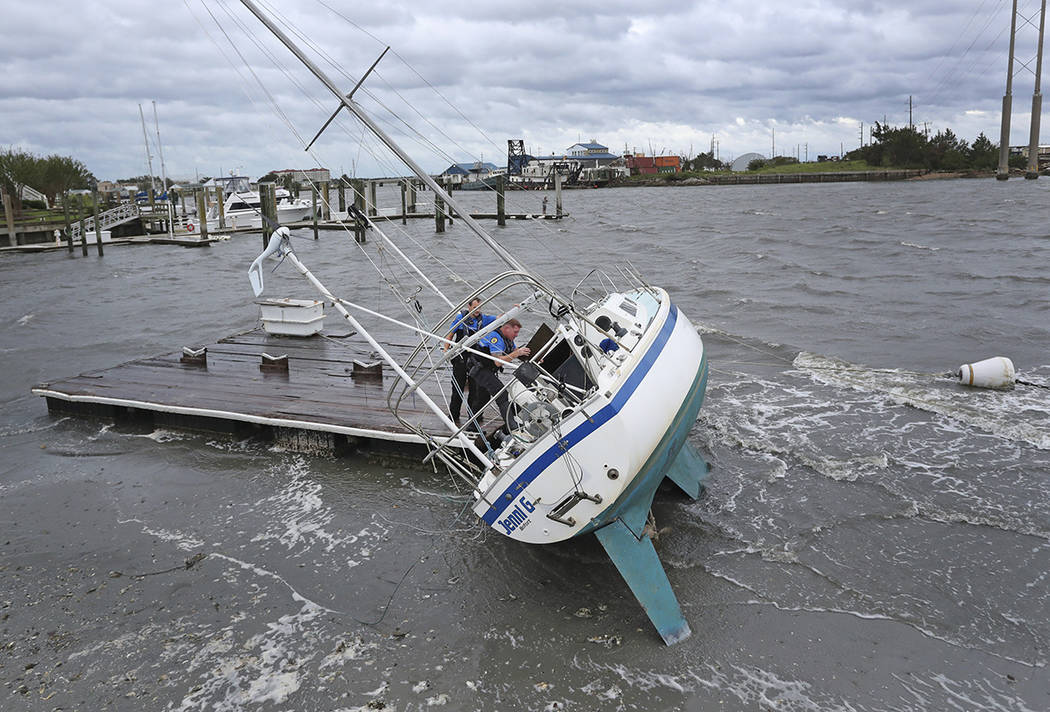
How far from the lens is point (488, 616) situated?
5992 millimetres

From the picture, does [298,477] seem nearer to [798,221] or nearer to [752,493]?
[752,493]

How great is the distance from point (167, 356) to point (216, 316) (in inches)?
317

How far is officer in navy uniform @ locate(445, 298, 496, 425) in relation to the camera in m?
6.96

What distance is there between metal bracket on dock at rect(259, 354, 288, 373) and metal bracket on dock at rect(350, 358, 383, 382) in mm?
1170

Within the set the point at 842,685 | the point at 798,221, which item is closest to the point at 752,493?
the point at 842,685

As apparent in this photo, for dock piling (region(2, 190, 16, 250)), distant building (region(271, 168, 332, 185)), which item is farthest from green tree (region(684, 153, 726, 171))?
dock piling (region(2, 190, 16, 250))

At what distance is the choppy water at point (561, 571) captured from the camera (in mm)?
5223

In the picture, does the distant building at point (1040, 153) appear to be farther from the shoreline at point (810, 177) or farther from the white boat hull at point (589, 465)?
the white boat hull at point (589, 465)

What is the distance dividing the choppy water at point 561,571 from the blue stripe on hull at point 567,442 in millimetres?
862

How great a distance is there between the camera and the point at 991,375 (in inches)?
444

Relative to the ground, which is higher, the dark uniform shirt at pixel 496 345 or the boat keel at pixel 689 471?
the dark uniform shirt at pixel 496 345

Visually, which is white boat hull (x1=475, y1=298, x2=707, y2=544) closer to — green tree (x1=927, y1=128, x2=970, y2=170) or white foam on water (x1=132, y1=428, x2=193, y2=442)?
white foam on water (x1=132, y1=428, x2=193, y2=442)

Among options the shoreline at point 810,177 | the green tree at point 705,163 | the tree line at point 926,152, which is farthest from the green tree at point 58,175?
the green tree at point 705,163

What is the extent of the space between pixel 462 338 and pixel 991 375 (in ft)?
27.7
